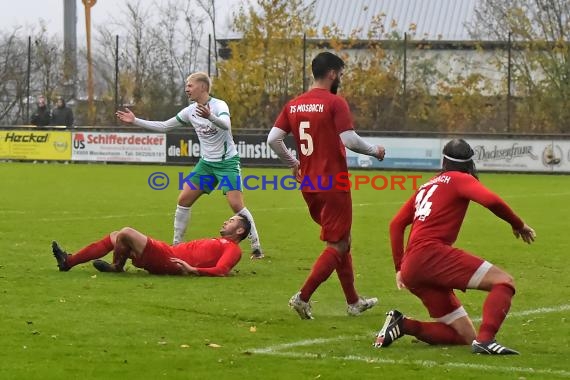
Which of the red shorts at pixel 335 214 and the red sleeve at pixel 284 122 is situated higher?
the red sleeve at pixel 284 122

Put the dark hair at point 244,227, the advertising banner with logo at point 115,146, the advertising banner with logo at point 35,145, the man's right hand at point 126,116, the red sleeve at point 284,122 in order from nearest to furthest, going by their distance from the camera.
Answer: the red sleeve at point 284,122
the dark hair at point 244,227
the man's right hand at point 126,116
the advertising banner with logo at point 115,146
the advertising banner with logo at point 35,145

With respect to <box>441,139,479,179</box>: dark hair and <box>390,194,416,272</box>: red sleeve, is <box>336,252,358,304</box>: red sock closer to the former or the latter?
<box>390,194,416,272</box>: red sleeve

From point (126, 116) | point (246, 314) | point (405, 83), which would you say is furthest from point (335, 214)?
point (405, 83)

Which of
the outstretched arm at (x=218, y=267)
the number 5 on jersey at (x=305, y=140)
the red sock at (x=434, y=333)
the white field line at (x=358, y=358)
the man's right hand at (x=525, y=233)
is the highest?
the number 5 on jersey at (x=305, y=140)

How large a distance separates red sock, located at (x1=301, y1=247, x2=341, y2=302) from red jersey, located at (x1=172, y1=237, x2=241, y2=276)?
2.18 meters

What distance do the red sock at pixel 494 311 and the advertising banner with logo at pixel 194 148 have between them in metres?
27.2

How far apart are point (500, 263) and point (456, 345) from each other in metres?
5.31

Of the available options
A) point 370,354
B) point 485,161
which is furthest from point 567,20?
point 370,354

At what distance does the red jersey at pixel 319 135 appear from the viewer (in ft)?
30.1

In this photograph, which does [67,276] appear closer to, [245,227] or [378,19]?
[245,227]

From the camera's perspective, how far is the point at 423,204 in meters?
7.80

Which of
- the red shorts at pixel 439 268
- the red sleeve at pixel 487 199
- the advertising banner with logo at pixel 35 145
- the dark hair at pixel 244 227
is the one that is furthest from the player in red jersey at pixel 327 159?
the advertising banner with logo at pixel 35 145

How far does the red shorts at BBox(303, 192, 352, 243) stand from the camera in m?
9.24

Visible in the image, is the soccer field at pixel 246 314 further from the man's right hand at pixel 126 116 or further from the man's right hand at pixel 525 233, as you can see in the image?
the man's right hand at pixel 126 116
